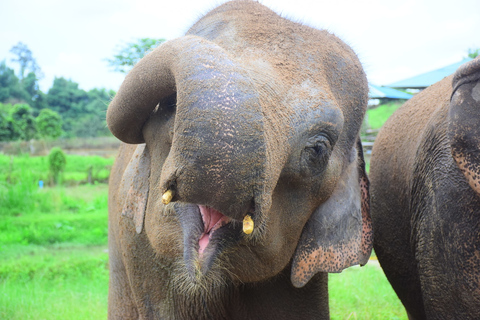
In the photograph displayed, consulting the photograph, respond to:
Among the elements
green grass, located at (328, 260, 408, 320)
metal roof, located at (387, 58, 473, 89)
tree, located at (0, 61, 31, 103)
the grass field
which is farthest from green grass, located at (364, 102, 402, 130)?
tree, located at (0, 61, 31, 103)

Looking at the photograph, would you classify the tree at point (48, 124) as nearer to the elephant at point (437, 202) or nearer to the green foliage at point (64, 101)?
the green foliage at point (64, 101)

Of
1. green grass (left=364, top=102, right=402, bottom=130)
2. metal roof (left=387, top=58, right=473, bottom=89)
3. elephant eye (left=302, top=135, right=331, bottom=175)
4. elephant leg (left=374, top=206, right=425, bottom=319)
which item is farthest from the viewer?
green grass (left=364, top=102, right=402, bottom=130)

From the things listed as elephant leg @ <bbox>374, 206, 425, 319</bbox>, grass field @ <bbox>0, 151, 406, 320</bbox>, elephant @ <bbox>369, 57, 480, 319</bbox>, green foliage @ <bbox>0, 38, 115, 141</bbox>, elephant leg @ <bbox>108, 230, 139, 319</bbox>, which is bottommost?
green foliage @ <bbox>0, 38, 115, 141</bbox>

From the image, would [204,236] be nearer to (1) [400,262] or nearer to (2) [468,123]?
(2) [468,123]

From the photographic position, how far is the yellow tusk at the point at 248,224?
5.44 feet

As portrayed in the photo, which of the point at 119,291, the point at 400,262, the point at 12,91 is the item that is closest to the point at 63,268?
the point at 119,291

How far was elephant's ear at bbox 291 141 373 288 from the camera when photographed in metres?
2.46

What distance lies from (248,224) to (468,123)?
1305 mm

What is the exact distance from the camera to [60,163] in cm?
1658

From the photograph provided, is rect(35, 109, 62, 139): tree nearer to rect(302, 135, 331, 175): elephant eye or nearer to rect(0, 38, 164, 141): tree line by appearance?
rect(0, 38, 164, 141): tree line

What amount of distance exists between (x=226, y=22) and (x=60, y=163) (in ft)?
49.9

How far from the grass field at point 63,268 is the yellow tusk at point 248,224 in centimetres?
344

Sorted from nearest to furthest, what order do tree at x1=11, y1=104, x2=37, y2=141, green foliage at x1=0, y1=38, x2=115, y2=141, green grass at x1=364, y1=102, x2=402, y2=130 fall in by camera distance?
green grass at x1=364, y1=102, x2=402, y2=130
tree at x1=11, y1=104, x2=37, y2=141
green foliage at x1=0, y1=38, x2=115, y2=141

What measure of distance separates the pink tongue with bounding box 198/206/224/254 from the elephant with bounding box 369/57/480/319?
1.21 meters
